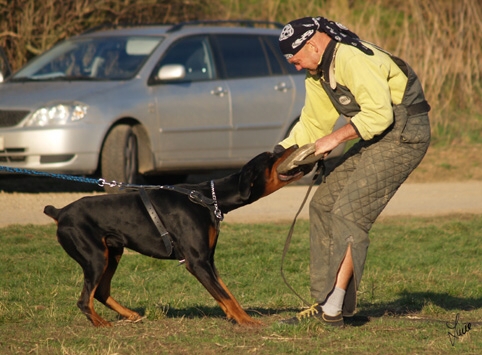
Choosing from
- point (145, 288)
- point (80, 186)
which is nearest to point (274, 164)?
point (145, 288)

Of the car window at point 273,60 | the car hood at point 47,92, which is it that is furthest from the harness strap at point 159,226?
the car window at point 273,60

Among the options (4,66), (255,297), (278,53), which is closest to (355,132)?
(255,297)

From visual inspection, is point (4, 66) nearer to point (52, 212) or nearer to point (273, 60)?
point (273, 60)

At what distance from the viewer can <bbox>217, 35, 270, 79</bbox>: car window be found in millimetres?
11547

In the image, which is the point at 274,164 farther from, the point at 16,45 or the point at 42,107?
the point at 16,45

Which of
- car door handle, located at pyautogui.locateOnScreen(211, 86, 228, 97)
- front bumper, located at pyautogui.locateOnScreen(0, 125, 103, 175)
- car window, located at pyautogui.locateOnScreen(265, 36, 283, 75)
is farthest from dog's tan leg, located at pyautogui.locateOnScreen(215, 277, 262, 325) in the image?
car window, located at pyautogui.locateOnScreen(265, 36, 283, 75)

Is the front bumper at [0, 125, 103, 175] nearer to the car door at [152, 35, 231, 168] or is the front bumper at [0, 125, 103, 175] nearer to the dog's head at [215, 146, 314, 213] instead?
the car door at [152, 35, 231, 168]

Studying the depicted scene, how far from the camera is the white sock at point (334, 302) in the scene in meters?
5.50

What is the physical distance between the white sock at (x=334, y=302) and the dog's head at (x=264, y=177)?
2.39 feet

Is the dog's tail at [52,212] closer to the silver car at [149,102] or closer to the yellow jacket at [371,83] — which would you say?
the yellow jacket at [371,83]

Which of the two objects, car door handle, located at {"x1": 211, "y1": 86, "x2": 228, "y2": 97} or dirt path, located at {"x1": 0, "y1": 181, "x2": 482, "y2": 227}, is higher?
car door handle, located at {"x1": 211, "y1": 86, "x2": 228, "y2": 97}

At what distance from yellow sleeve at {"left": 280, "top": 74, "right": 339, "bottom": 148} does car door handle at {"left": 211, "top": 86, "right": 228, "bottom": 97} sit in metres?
5.30

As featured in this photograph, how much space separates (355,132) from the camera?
5230 millimetres

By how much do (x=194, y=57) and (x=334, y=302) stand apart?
6.29m
